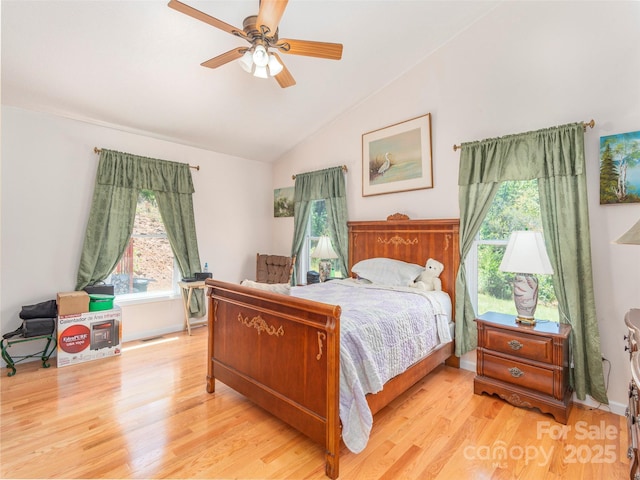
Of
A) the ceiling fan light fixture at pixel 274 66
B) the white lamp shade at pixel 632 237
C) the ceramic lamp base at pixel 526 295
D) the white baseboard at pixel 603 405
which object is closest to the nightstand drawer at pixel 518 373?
the ceramic lamp base at pixel 526 295

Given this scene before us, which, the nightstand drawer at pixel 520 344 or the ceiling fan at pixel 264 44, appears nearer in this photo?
the ceiling fan at pixel 264 44

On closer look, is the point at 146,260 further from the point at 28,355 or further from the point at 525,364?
the point at 525,364

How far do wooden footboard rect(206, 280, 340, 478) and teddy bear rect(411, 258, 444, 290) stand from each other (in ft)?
5.65

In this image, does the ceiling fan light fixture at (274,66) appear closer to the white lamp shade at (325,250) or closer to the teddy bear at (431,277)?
the white lamp shade at (325,250)

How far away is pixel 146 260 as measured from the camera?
13.6ft

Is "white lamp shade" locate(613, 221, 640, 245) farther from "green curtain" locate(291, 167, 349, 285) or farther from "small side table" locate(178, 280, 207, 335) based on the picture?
"small side table" locate(178, 280, 207, 335)

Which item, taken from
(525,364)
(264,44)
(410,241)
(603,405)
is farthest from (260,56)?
(603,405)

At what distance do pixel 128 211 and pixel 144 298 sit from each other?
3.74 ft

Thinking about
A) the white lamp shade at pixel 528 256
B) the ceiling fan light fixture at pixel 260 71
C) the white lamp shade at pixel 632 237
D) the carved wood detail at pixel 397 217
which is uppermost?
the ceiling fan light fixture at pixel 260 71

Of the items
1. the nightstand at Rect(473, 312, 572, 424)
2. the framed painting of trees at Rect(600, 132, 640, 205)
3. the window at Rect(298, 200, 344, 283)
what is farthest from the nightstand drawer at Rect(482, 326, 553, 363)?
the window at Rect(298, 200, 344, 283)

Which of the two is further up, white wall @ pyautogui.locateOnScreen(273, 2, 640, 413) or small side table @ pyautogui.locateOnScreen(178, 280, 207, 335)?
white wall @ pyautogui.locateOnScreen(273, 2, 640, 413)

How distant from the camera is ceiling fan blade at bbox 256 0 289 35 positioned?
1.82m

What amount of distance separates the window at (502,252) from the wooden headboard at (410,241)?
21cm

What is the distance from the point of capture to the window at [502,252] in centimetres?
278
